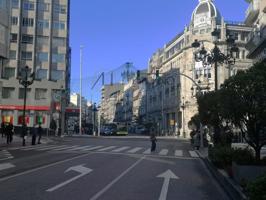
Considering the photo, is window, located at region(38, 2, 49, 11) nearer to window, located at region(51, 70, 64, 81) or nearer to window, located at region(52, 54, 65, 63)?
window, located at region(52, 54, 65, 63)

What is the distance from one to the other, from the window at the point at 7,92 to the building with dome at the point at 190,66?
91.0 feet

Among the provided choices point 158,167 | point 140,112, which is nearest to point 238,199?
point 158,167

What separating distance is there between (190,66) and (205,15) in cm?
1089

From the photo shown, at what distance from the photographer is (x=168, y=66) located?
119 m

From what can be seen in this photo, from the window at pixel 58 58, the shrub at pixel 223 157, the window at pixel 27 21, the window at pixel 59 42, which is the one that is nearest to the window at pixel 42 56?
the window at pixel 58 58

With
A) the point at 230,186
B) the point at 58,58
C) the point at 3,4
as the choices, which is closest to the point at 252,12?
the point at 3,4

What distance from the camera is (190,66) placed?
9975cm

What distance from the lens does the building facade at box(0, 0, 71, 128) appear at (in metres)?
81.8

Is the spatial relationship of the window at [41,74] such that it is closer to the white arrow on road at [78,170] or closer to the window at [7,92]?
the window at [7,92]

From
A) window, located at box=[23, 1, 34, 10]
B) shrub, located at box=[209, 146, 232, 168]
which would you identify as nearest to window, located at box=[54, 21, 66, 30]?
window, located at box=[23, 1, 34, 10]

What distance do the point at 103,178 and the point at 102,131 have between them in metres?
77.0

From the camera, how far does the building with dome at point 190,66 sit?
95.8 m

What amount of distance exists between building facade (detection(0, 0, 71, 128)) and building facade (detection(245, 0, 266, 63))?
36.2 metres

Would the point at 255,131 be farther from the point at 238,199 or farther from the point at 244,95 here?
the point at 238,199
